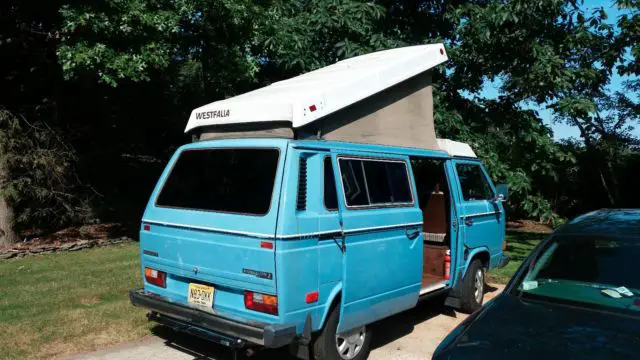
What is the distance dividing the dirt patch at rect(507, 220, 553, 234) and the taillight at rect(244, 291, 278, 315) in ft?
50.7

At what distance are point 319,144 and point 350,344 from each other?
6.10 ft

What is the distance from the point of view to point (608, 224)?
4234 mm

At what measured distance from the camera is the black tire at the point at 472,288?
6739 mm

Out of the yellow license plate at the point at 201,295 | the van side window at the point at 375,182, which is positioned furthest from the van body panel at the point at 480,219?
the yellow license plate at the point at 201,295

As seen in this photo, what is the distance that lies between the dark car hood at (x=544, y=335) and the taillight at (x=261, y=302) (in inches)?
53.2

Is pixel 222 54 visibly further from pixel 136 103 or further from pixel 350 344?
pixel 350 344

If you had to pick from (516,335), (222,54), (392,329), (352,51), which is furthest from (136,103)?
(516,335)

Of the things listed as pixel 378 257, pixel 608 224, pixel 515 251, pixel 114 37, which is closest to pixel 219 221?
pixel 378 257

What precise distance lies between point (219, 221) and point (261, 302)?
785mm

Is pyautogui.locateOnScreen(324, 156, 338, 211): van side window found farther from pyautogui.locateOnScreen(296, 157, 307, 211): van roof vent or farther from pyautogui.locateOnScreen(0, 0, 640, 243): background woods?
pyautogui.locateOnScreen(0, 0, 640, 243): background woods

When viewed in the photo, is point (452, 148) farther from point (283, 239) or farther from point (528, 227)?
Answer: point (528, 227)

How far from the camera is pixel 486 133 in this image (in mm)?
10219

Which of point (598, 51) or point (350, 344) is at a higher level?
point (598, 51)

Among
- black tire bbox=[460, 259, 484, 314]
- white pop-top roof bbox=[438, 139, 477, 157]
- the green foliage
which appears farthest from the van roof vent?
the green foliage
